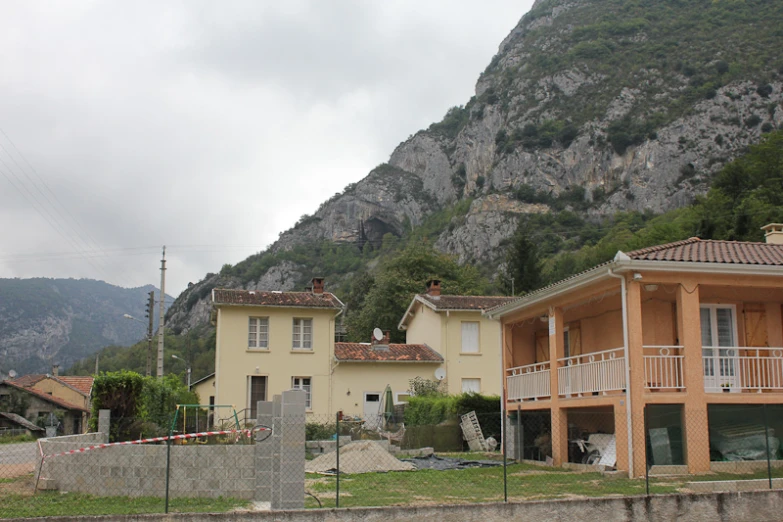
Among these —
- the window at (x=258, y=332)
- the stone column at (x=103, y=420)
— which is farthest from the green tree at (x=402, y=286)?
the stone column at (x=103, y=420)

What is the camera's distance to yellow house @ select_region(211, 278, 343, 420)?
3212cm

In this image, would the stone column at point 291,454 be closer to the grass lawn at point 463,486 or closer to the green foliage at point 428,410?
the grass lawn at point 463,486

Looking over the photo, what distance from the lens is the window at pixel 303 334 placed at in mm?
33438

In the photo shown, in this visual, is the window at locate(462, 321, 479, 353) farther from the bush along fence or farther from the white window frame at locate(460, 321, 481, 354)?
the bush along fence

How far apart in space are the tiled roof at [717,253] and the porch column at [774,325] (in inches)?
53.3

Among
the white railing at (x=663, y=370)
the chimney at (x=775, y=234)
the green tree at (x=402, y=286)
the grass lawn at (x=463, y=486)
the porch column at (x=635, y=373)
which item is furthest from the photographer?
the green tree at (x=402, y=286)

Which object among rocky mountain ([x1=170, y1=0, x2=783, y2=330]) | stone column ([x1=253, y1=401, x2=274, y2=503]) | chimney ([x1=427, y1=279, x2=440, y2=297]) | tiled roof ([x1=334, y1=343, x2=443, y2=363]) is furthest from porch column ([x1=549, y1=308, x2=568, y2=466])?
rocky mountain ([x1=170, y1=0, x2=783, y2=330])

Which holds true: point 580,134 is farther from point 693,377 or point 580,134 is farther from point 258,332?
point 693,377

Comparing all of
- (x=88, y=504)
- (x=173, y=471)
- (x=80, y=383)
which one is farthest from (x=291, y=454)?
(x=80, y=383)

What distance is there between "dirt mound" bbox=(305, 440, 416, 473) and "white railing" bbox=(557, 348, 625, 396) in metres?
4.49

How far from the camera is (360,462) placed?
17.7 meters

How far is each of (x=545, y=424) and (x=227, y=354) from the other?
52.0ft

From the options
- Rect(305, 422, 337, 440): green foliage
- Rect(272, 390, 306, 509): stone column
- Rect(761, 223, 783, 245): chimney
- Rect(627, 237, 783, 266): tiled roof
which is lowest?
Rect(305, 422, 337, 440): green foliage

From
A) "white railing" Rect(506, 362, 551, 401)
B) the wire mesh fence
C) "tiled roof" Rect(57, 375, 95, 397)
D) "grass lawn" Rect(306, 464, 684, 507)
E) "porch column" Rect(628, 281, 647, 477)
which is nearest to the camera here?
the wire mesh fence
